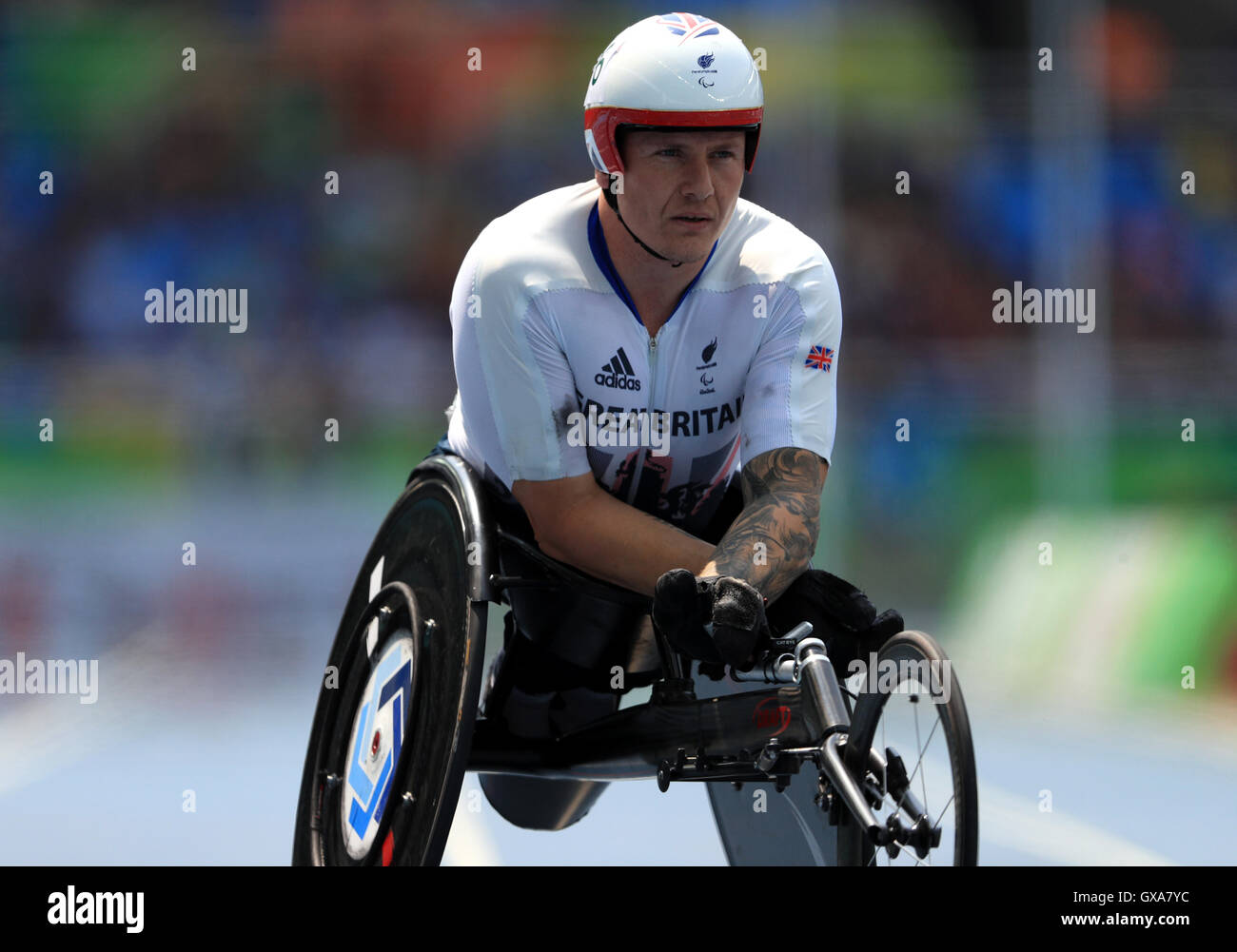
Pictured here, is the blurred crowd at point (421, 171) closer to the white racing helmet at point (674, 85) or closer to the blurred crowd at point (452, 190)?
the blurred crowd at point (452, 190)

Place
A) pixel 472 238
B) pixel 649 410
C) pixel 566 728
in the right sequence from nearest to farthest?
pixel 649 410 → pixel 566 728 → pixel 472 238

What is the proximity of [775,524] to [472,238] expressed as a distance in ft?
21.7

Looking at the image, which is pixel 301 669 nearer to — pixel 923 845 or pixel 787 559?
pixel 787 559

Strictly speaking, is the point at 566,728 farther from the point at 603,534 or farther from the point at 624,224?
the point at 624,224

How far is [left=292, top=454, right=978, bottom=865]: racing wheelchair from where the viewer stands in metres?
2.79

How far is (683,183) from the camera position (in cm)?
349

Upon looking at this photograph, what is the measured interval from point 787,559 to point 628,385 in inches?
21.7

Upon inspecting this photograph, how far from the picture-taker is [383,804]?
3.57m

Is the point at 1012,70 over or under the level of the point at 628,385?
over

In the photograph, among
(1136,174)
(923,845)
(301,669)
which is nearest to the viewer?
(923,845)

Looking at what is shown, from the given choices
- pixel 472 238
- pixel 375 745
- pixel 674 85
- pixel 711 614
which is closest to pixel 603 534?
pixel 711 614

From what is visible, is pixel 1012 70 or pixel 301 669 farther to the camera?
pixel 1012 70

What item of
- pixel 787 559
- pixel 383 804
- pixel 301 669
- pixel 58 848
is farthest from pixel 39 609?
pixel 787 559

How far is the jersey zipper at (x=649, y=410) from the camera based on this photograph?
3672 millimetres
